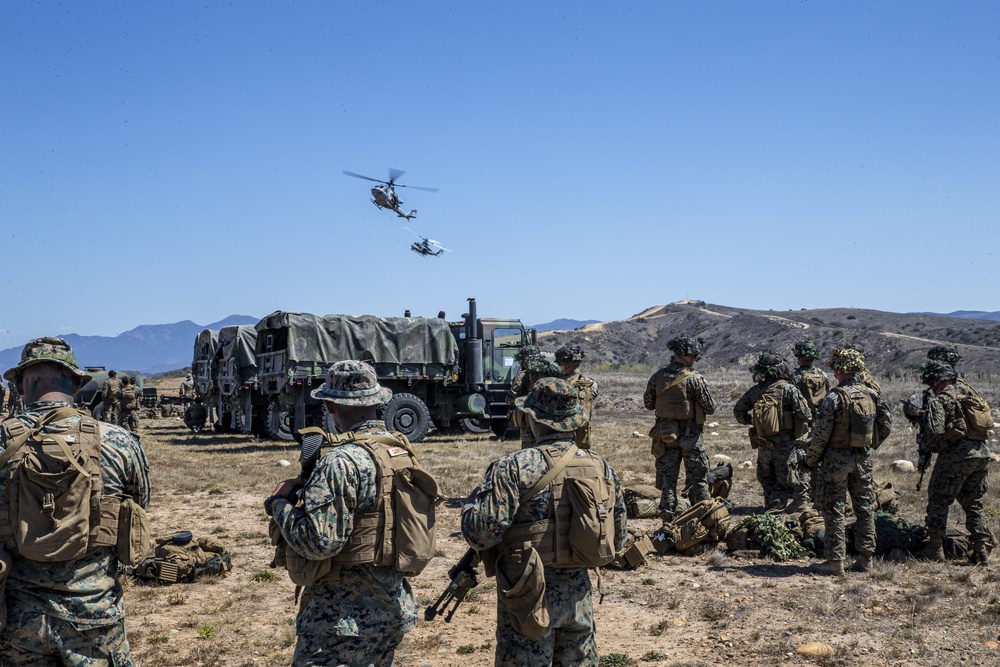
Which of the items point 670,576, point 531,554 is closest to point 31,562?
point 531,554

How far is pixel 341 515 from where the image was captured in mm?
3465

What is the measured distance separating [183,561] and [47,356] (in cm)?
445

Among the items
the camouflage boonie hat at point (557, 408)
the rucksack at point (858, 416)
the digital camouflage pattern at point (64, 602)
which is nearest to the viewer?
the digital camouflage pattern at point (64, 602)

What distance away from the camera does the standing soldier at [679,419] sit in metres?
9.03

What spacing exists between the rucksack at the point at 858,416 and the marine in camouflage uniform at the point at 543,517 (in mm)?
3848

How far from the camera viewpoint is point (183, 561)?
770 cm

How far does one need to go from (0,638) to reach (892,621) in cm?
563

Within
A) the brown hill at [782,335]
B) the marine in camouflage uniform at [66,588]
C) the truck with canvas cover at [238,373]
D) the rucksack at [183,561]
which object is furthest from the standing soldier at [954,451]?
the brown hill at [782,335]

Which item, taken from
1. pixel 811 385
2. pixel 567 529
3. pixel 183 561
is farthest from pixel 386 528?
pixel 811 385

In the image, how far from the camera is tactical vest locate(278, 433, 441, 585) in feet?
11.7

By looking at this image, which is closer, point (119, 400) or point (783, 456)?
point (783, 456)

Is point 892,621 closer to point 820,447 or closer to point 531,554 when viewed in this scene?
point 820,447

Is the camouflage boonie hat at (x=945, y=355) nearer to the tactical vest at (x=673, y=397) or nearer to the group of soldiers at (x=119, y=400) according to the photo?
the tactical vest at (x=673, y=397)

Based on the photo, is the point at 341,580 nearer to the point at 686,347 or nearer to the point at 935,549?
the point at 686,347
